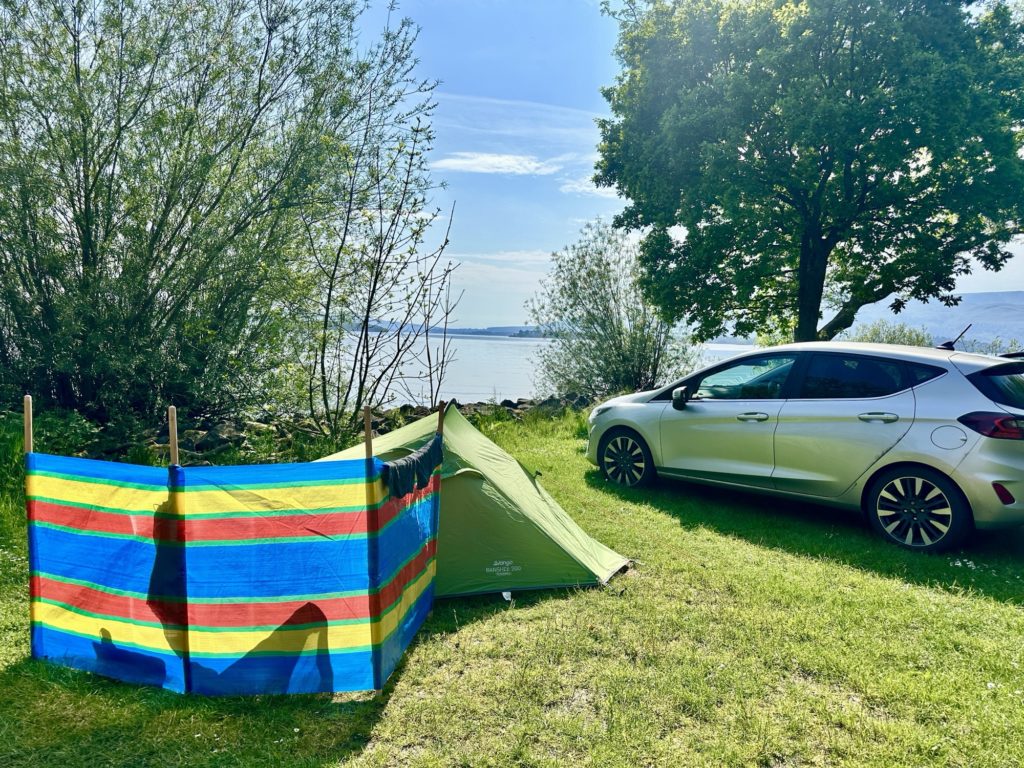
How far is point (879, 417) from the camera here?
17.5ft

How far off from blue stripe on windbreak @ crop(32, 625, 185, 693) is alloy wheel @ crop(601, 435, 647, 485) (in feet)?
16.8

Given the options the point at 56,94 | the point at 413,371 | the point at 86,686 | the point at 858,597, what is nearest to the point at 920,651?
the point at 858,597

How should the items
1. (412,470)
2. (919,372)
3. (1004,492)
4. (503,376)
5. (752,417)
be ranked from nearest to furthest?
(412,470)
(1004,492)
(919,372)
(752,417)
(503,376)

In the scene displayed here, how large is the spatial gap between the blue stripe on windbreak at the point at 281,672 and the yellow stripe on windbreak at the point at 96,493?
0.80 metres

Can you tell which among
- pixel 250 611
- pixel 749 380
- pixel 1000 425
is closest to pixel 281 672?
pixel 250 611

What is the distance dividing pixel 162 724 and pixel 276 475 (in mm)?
1202

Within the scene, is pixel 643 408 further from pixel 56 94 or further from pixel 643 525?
pixel 56 94

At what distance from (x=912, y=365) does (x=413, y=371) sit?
5617 mm

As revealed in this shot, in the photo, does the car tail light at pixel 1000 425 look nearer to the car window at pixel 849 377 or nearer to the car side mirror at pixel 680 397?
the car window at pixel 849 377

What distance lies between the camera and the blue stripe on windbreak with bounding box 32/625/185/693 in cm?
313

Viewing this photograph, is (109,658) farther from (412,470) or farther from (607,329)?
(607,329)

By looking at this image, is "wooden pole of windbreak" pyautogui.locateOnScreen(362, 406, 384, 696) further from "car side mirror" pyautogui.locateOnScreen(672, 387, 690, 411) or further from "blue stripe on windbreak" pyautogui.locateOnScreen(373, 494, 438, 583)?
"car side mirror" pyautogui.locateOnScreen(672, 387, 690, 411)

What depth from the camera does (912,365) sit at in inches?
212

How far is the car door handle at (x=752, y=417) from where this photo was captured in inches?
239
